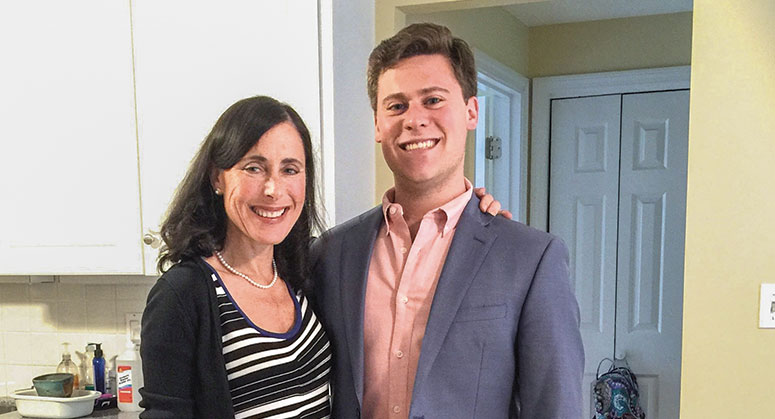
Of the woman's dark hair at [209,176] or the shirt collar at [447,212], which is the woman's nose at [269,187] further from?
the shirt collar at [447,212]

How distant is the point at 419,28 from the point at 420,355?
2.14 feet

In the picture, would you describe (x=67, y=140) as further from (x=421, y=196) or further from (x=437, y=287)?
(x=437, y=287)

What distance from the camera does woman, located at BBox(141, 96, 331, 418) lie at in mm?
1161

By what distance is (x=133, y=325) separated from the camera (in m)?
2.36

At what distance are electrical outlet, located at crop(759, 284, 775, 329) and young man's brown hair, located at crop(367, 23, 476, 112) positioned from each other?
3.87 ft

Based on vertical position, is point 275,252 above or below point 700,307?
above

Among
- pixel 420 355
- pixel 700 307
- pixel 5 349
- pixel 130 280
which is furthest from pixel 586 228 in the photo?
pixel 5 349

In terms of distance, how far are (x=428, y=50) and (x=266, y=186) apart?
430 mm

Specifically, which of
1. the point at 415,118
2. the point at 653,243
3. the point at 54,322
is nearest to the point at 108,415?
the point at 54,322

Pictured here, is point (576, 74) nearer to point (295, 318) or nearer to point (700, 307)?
point (700, 307)

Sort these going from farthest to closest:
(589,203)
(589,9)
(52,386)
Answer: (589,203) → (589,9) → (52,386)

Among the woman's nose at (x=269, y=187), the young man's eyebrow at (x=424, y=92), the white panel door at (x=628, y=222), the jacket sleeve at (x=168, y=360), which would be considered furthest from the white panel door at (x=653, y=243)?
the jacket sleeve at (x=168, y=360)

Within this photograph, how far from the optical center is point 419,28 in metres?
1.37

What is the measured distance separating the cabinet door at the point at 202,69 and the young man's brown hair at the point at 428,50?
0.47 m
